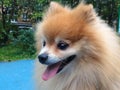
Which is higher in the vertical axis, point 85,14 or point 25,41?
point 85,14

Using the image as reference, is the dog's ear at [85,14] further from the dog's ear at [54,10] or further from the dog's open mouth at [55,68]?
the dog's open mouth at [55,68]

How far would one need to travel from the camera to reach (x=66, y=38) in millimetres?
2676

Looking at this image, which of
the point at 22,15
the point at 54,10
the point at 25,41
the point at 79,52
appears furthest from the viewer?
the point at 22,15

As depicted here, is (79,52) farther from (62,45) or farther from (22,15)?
(22,15)

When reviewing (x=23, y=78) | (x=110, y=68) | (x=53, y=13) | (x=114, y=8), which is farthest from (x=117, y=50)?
(x=114, y=8)

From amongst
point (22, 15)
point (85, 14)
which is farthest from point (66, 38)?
point (22, 15)

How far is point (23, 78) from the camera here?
5570 millimetres

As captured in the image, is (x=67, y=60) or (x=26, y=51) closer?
(x=67, y=60)

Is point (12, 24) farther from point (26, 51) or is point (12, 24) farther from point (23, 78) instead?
point (23, 78)

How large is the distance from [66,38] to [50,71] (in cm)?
34

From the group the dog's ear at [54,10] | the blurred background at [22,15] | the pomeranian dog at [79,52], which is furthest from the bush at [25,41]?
the pomeranian dog at [79,52]

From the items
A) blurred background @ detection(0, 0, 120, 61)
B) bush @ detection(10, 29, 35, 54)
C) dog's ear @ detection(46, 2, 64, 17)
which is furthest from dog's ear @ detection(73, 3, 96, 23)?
blurred background @ detection(0, 0, 120, 61)

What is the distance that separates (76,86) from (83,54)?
0.95 feet

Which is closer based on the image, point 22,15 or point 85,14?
point 85,14
